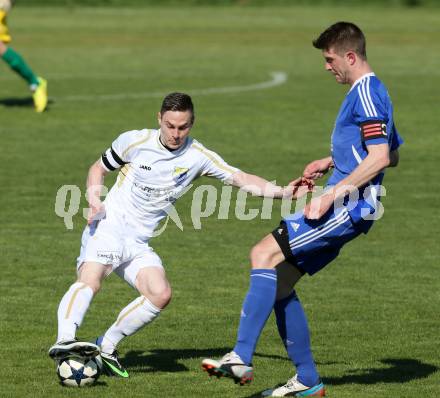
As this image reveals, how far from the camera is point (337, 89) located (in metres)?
28.7

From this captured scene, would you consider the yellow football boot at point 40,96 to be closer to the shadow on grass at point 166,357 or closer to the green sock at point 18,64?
the green sock at point 18,64

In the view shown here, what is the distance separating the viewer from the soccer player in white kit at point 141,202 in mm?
9055

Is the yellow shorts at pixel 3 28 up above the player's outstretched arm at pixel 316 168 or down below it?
above

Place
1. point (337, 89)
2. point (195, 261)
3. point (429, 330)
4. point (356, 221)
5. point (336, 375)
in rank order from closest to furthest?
point (356, 221)
point (336, 375)
point (429, 330)
point (195, 261)
point (337, 89)

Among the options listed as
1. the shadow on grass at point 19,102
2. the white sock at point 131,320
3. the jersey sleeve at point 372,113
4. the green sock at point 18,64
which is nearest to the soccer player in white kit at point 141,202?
the white sock at point 131,320

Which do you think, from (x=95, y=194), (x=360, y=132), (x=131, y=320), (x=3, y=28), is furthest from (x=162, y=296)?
(x=3, y=28)

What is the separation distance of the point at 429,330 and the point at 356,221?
2625 mm

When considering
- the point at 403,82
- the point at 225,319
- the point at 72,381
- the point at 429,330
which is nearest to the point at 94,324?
the point at 225,319

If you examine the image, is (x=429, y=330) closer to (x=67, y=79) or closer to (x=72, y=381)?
(x=72, y=381)

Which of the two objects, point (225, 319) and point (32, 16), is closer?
point (225, 319)

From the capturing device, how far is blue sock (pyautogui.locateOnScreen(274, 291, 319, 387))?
8.50 metres

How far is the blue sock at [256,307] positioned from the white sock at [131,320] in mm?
1134

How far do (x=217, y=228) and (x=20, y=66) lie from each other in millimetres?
10252

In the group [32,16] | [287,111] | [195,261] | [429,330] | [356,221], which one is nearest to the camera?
[356,221]
